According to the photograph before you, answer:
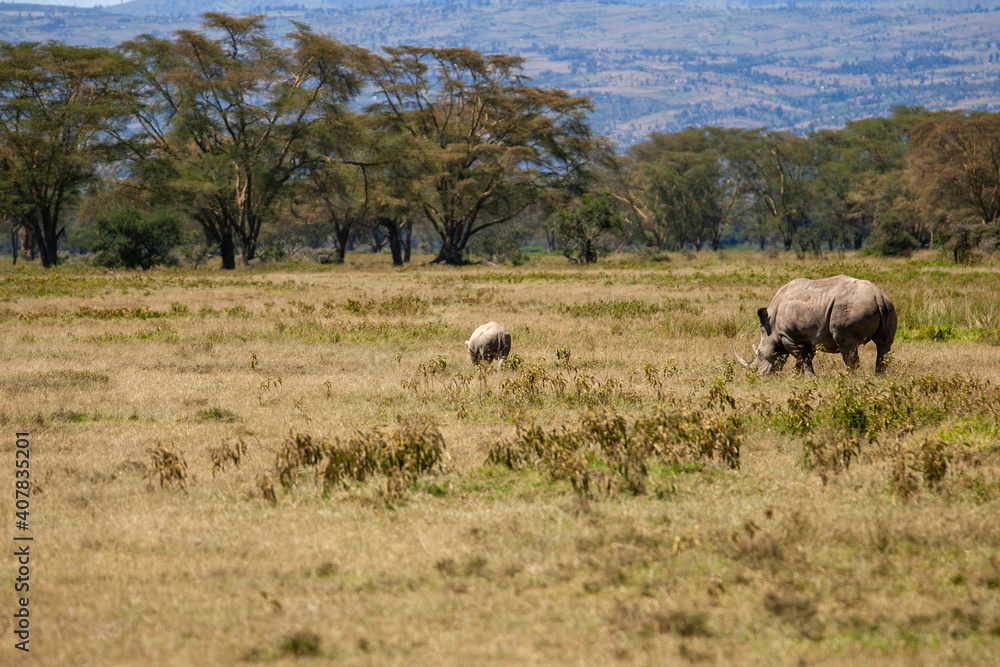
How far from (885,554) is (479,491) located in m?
3.23

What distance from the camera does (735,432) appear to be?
312 inches

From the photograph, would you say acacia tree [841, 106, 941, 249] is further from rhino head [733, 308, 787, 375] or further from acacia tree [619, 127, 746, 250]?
rhino head [733, 308, 787, 375]

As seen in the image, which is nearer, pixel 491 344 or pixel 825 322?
pixel 825 322

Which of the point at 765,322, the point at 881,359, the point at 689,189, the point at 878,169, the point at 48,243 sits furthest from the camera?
the point at 689,189

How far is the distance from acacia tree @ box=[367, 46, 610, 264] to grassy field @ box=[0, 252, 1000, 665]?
37.6 metres

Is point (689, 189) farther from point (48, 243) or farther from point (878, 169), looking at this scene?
point (48, 243)

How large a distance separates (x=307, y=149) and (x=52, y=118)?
520 inches

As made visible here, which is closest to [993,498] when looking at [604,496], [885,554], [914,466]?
[914,466]

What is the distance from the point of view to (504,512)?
20.9ft

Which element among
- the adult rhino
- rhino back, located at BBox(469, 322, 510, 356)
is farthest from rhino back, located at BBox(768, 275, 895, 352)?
rhino back, located at BBox(469, 322, 510, 356)

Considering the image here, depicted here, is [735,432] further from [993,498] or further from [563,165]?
[563,165]

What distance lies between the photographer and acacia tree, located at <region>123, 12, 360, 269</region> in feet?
143

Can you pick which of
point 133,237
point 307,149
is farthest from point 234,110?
point 133,237

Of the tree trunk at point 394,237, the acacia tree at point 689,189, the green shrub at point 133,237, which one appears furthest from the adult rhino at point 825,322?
the acacia tree at point 689,189
